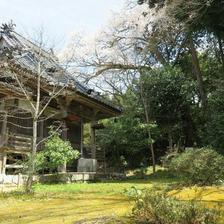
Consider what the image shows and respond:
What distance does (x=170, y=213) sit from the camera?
4898mm

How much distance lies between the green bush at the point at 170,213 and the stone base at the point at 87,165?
15.5 m

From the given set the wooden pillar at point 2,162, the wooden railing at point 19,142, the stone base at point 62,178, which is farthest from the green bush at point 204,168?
the wooden railing at point 19,142

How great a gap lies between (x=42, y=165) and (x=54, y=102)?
4.97m

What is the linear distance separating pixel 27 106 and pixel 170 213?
15505mm

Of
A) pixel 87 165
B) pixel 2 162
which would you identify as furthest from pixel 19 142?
pixel 87 165

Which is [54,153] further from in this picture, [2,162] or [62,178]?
[2,162]

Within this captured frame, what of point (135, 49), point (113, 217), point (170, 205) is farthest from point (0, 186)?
point (135, 49)

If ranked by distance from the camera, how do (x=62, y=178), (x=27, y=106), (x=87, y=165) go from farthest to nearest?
(x=87, y=165) → (x=27, y=106) → (x=62, y=178)

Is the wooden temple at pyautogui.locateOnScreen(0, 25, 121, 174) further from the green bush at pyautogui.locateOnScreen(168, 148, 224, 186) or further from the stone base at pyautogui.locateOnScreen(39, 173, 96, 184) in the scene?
the green bush at pyautogui.locateOnScreen(168, 148, 224, 186)

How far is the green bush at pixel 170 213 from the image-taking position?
15.8ft

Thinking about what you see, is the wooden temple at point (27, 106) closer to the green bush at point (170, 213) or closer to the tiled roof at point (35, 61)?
the tiled roof at point (35, 61)

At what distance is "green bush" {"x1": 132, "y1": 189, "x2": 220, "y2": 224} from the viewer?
480 cm

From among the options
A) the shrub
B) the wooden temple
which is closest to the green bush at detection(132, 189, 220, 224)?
the wooden temple

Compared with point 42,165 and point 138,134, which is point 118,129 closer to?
point 138,134
